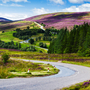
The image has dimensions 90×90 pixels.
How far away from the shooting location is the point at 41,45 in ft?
468

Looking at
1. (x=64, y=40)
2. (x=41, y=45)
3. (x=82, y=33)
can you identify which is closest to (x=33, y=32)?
(x=41, y=45)

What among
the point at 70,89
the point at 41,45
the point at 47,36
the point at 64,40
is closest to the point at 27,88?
the point at 70,89

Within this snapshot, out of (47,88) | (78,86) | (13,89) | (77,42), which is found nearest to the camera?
(13,89)

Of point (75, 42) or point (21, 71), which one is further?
point (75, 42)

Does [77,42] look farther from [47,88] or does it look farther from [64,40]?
[47,88]

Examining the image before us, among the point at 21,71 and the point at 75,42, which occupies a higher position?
the point at 75,42

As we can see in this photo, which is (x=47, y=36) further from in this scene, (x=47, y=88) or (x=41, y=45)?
(x=47, y=88)

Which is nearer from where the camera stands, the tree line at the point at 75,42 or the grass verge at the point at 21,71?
the grass verge at the point at 21,71

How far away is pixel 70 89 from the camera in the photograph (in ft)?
39.5

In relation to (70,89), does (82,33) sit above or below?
above

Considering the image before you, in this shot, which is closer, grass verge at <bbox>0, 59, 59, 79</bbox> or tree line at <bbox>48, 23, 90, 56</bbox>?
grass verge at <bbox>0, 59, 59, 79</bbox>

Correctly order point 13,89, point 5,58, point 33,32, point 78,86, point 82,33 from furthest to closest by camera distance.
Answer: point 33,32, point 82,33, point 5,58, point 78,86, point 13,89

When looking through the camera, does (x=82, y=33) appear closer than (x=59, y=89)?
No

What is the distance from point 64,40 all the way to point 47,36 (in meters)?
90.7
